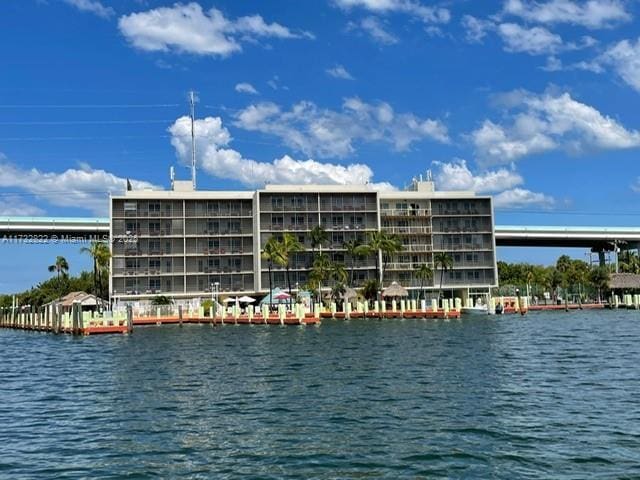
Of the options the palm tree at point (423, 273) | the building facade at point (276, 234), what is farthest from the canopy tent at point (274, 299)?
the palm tree at point (423, 273)

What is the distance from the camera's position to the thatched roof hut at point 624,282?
381ft

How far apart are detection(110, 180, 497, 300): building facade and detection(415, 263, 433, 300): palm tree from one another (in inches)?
60.5

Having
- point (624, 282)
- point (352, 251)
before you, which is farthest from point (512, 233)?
point (352, 251)

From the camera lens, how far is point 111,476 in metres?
16.2

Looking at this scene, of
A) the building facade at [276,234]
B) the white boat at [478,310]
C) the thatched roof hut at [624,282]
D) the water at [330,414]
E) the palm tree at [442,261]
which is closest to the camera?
the water at [330,414]

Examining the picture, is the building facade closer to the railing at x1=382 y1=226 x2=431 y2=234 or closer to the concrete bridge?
the railing at x1=382 y1=226 x2=431 y2=234

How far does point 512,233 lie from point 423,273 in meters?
31.4

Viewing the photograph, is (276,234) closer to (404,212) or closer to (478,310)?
(404,212)

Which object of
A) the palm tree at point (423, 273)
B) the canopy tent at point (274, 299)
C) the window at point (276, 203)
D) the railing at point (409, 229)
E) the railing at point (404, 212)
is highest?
the window at point (276, 203)

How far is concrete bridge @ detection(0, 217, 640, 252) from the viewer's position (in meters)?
119

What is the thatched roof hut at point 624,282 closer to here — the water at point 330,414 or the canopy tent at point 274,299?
the canopy tent at point 274,299

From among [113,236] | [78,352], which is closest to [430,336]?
[78,352]

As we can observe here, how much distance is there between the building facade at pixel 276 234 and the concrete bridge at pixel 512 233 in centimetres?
1494

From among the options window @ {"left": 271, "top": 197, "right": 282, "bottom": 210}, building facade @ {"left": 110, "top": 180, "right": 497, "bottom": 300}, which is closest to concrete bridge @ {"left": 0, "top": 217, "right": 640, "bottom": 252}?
building facade @ {"left": 110, "top": 180, "right": 497, "bottom": 300}
